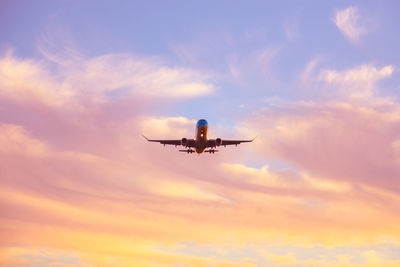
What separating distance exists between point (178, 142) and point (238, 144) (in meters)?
15.8

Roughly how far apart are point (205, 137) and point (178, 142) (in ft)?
51.2

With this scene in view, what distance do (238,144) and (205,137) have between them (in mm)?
19194

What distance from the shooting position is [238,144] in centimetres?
12888

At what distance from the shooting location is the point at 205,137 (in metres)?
112

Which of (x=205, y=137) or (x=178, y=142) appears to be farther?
(x=178, y=142)

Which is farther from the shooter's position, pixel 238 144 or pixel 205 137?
pixel 238 144

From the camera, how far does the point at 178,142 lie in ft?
413
